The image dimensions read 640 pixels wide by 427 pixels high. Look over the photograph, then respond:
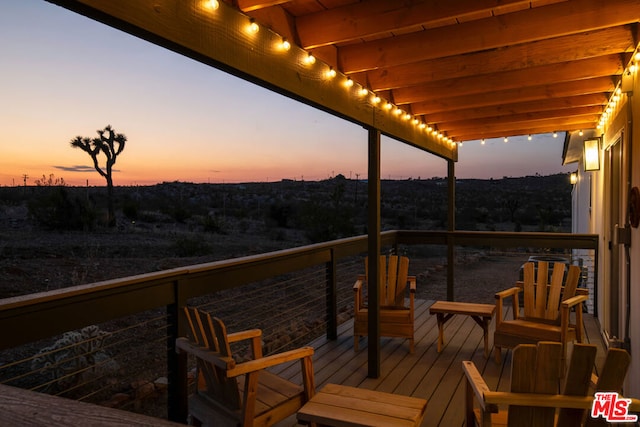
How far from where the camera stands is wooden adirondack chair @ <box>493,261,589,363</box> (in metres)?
3.67

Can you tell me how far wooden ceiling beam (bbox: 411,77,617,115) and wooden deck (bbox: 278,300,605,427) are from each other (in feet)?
7.66

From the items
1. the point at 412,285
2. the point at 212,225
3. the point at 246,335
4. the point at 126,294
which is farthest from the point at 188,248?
the point at 126,294

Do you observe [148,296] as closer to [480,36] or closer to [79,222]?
[480,36]

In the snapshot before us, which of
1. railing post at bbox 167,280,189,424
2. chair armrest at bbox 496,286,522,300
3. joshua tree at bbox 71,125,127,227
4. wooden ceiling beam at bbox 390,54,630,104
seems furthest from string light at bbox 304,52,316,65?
joshua tree at bbox 71,125,127,227

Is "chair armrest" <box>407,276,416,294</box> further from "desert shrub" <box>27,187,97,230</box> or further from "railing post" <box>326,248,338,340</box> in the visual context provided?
"desert shrub" <box>27,187,97,230</box>

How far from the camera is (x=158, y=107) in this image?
12.2 m

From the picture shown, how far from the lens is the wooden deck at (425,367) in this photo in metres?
3.12

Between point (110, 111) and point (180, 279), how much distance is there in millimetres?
11662

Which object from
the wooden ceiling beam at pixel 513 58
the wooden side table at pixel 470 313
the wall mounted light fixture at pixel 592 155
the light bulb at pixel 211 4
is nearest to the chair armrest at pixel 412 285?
the wooden side table at pixel 470 313

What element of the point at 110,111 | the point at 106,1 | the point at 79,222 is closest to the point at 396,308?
the point at 106,1

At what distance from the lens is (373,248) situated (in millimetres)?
3652

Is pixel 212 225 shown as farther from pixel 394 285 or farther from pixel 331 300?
pixel 394 285
